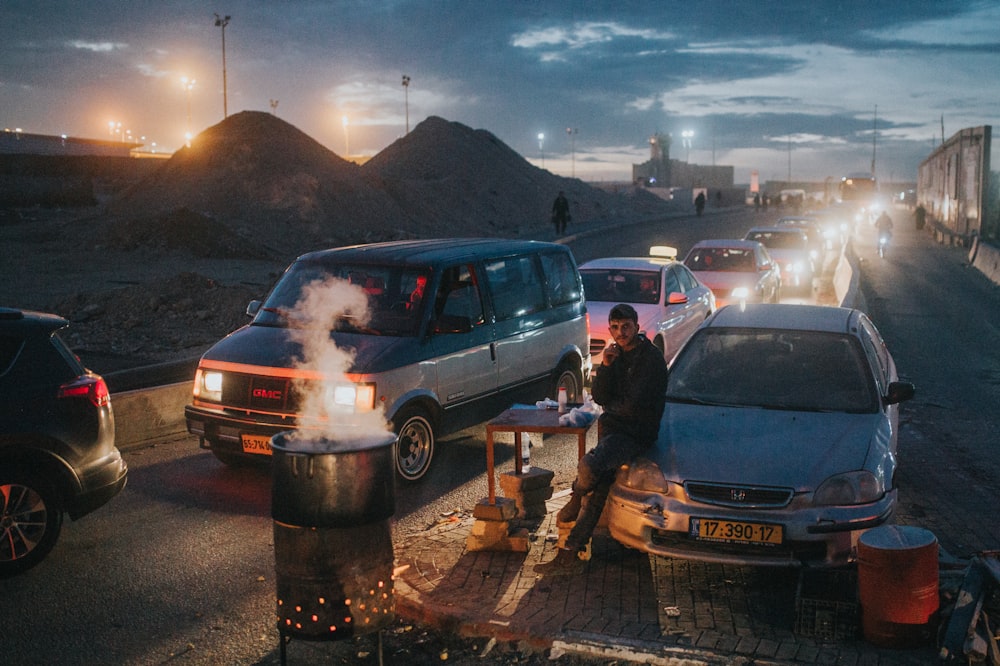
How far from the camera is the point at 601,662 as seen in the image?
5027 mm

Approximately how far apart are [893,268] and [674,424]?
108 ft

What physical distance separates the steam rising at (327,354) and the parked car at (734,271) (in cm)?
1145

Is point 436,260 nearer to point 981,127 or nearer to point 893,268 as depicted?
point 893,268

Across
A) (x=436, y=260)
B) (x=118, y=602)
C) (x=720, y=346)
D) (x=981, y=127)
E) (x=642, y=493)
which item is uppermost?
(x=981, y=127)

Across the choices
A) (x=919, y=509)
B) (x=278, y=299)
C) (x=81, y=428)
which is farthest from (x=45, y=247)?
(x=919, y=509)

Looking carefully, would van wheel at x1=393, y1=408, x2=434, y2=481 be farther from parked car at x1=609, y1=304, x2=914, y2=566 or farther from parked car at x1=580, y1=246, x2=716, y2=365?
parked car at x1=580, y1=246, x2=716, y2=365

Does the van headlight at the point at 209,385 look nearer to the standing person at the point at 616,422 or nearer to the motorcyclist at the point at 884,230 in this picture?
the standing person at the point at 616,422

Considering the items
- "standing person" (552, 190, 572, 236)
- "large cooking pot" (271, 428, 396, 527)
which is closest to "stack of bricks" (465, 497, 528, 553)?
"large cooking pot" (271, 428, 396, 527)

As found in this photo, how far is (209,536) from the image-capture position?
23.6ft

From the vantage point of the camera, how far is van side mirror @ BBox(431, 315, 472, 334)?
867 centimetres

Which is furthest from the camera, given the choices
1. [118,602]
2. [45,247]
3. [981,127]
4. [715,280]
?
[981,127]

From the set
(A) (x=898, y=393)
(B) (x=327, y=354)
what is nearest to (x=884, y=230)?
(A) (x=898, y=393)

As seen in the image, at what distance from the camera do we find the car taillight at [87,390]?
6516 millimetres

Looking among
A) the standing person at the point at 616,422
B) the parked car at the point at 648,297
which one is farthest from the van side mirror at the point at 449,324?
the parked car at the point at 648,297
